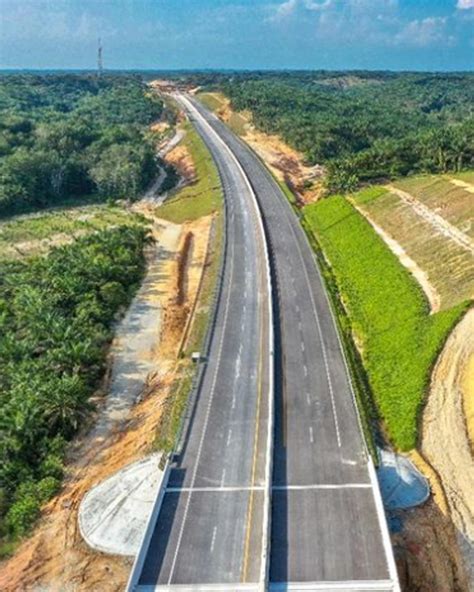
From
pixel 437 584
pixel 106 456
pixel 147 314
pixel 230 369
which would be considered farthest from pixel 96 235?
pixel 437 584

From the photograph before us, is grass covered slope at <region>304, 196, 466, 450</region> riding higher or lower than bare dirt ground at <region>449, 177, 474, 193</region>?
lower

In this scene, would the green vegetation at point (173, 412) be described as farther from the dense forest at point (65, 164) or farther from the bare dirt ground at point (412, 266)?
the dense forest at point (65, 164)

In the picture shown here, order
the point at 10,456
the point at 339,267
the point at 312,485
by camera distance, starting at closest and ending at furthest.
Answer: the point at 312,485 < the point at 10,456 < the point at 339,267

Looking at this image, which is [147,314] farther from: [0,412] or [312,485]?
[312,485]

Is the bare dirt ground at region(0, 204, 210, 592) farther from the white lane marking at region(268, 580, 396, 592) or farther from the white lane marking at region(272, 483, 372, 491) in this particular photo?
the white lane marking at region(272, 483, 372, 491)

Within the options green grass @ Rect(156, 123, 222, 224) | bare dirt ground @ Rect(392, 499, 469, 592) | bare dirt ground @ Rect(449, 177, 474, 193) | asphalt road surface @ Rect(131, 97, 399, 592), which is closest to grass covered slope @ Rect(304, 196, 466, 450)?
asphalt road surface @ Rect(131, 97, 399, 592)

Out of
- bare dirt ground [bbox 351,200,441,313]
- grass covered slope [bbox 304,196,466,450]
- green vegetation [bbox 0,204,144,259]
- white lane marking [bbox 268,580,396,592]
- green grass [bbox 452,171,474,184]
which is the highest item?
green grass [bbox 452,171,474,184]

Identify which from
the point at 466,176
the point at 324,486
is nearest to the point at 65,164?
the point at 466,176
